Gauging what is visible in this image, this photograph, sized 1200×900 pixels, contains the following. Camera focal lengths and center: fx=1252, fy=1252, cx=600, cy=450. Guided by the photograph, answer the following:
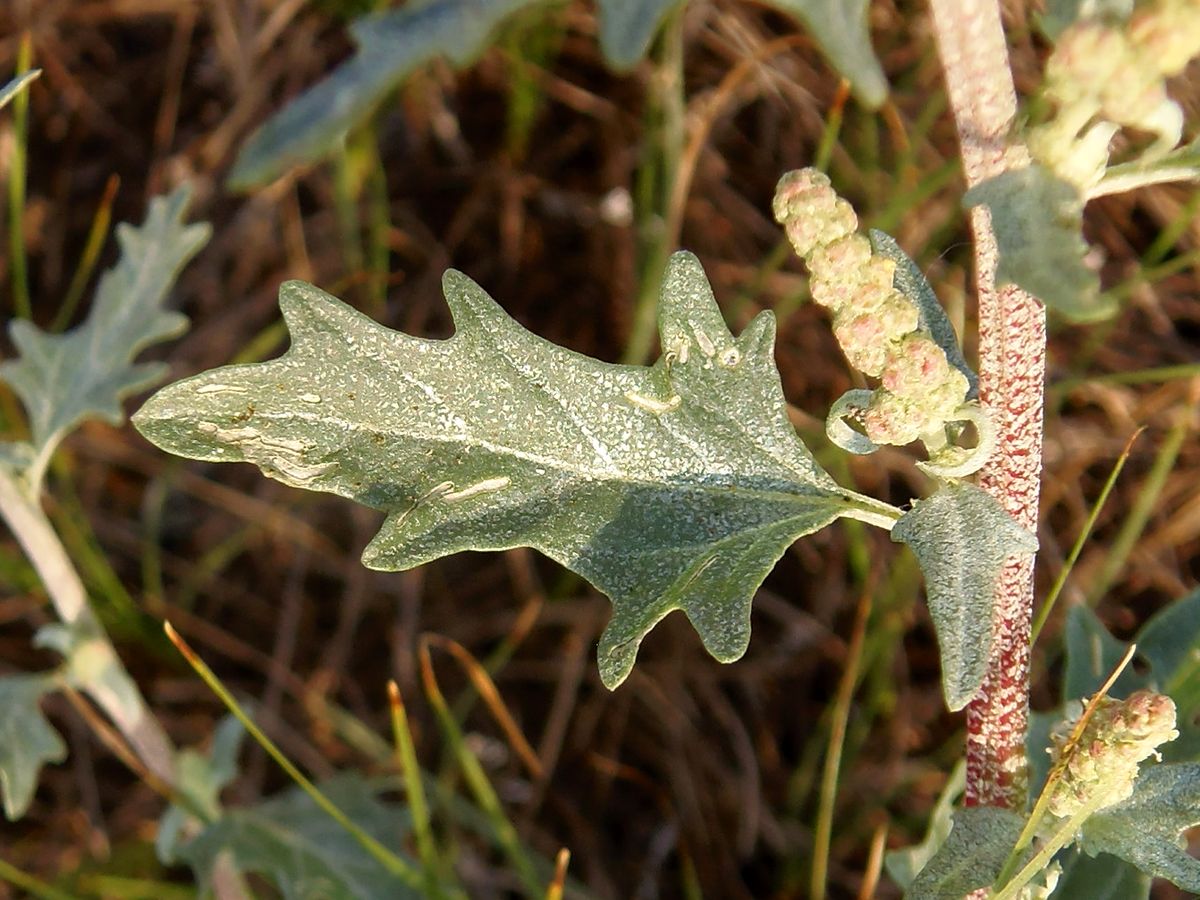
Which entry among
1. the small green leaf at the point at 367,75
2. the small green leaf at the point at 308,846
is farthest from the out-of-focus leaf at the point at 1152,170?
the small green leaf at the point at 308,846

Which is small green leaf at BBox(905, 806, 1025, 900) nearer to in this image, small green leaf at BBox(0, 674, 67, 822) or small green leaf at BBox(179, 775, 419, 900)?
small green leaf at BBox(179, 775, 419, 900)

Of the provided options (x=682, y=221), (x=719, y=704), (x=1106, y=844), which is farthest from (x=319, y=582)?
(x=1106, y=844)

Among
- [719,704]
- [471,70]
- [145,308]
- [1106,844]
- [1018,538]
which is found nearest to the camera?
[1018,538]

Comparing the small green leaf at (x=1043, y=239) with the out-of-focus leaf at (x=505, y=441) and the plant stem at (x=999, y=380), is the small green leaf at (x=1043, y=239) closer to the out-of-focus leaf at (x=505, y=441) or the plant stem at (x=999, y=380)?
the plant stem at (x=999, y=380)

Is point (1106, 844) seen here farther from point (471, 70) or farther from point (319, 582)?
point (471, 70)

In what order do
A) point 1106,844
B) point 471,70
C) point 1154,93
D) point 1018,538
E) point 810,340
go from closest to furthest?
1. point 1154,93
2. point 1018,538
3. point 1106,844
4. point 810,340
5. point 471,70

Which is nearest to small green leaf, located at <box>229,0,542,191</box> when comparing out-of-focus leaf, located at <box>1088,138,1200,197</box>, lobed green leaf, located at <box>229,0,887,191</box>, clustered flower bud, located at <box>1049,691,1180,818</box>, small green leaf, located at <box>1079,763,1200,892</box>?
lobed green leaf, located at <box>229,0,887,191</box>
